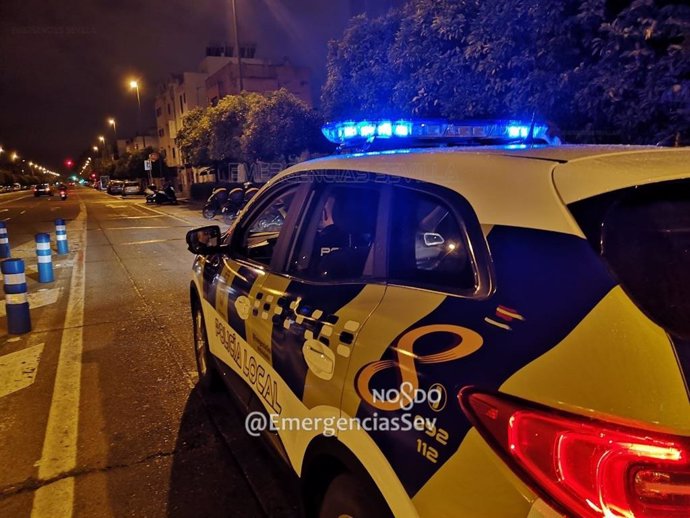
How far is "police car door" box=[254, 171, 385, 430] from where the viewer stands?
1894 mm

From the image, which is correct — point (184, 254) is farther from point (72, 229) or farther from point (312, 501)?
point (312, 501)

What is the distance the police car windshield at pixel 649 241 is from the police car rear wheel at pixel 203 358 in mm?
3177

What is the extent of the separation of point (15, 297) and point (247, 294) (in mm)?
4514

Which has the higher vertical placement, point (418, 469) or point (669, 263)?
point (669, 263)

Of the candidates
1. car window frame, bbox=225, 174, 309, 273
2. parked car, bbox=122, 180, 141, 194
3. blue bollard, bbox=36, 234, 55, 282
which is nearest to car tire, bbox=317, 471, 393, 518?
car window frame, bbox=225, 174, 309, 273

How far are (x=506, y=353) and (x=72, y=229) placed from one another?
67.2 ft

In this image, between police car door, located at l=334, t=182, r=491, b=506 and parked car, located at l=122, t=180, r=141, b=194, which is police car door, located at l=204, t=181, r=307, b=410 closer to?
police car door, located at l=334, t=182, r=491, b=506

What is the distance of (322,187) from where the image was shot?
258 cm

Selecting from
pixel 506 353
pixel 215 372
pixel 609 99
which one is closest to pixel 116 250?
→ pixel 215 372

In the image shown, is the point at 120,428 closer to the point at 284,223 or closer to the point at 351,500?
the point at 284,223

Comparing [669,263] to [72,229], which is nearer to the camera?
[669,263]

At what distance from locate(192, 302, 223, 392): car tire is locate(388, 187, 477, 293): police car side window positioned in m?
2.35

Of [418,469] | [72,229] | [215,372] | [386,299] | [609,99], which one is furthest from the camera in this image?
[72,229]

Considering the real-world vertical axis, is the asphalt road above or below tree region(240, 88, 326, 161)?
below
